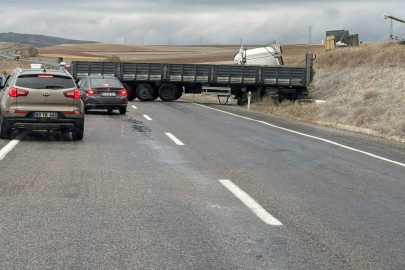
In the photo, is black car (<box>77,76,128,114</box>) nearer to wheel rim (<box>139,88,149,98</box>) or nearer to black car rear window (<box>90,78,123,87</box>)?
black car rear window (<box>90,78,123,87</box>)

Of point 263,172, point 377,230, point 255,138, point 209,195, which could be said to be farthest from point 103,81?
point 377,230

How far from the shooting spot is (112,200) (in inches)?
303

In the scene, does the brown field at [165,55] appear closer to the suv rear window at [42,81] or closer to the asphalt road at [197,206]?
the suv rear window at [42,81]

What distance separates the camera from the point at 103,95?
23047 mm

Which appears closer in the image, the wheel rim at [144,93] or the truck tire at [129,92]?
the truck tire at [129,92]

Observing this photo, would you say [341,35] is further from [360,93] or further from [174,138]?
[174,138]

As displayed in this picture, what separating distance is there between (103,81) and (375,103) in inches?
466

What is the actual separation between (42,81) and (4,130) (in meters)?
1.38

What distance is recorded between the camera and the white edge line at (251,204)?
6.83 m

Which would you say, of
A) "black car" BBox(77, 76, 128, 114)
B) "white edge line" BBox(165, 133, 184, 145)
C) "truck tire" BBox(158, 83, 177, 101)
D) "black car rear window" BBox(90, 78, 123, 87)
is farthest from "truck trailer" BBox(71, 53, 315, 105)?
"white edge line" BBox(165, 133, 184, 145)

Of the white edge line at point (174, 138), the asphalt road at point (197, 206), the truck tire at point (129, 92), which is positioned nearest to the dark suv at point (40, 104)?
the asphalt road at point (197, 206)

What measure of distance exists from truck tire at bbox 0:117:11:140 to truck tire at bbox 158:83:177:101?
21078mm

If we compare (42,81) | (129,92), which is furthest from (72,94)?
(129,92)

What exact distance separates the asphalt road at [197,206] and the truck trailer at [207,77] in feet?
65.4
